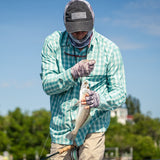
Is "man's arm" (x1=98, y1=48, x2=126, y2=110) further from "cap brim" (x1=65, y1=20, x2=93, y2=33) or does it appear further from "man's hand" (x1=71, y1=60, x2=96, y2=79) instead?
"cap brim" (x1=65, y1=20, x2=93, y2=33)

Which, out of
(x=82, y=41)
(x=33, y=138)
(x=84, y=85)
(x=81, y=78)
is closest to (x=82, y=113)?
(x=84, y=85)

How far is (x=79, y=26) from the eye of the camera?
347 cm

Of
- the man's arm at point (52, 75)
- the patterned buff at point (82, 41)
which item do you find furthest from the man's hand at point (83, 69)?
the patterned buff at point (82, 41)

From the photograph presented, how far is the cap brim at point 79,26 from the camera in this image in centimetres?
348

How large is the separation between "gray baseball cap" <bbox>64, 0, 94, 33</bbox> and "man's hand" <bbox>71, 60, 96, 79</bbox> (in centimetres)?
37

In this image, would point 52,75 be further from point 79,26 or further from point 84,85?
point 79,26

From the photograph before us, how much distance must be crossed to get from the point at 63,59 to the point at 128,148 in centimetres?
6812

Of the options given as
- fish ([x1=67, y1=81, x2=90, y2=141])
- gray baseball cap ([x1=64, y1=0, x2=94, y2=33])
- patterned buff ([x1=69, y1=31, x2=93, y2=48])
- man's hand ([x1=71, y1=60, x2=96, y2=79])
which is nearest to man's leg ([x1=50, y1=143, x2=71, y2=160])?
fish ([x1=67, y1=81, x2=90, y2=141])

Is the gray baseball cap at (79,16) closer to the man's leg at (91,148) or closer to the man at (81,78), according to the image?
the man at (81,78)

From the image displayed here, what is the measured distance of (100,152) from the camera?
3.75 meters

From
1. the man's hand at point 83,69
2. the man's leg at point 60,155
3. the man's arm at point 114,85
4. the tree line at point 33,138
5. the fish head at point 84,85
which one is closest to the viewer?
the man's hand at point 83,69

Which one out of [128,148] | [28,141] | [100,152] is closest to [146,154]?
[128,148]

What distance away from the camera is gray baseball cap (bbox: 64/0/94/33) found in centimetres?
348

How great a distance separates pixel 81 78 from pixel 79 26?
54 centimetres
